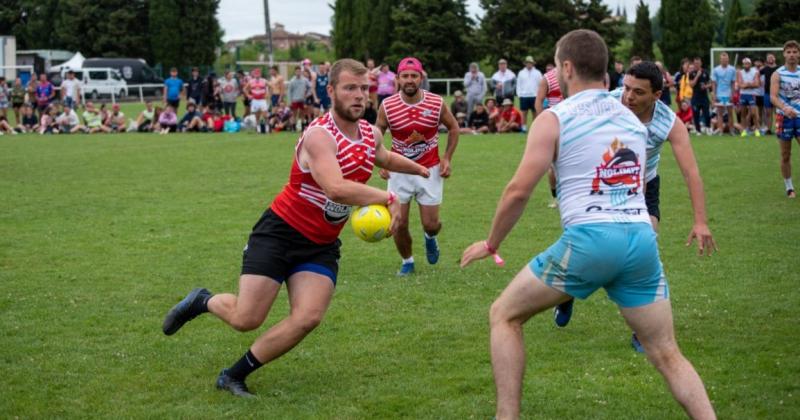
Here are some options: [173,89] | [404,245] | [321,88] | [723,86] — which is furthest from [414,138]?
[173,89]

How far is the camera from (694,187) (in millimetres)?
5785

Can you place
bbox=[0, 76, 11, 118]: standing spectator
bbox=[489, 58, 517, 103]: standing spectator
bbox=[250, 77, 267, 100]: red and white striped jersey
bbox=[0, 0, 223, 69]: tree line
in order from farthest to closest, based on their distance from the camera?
bbox=[0, 0, 223, 69]: tree line
bbox=[0, 76, 11, 118]: standing spectator
bbox=[250, 77, 267, 100]: red and white striped jersey
bbox=[489, 58, 517, 103]: standing spectator

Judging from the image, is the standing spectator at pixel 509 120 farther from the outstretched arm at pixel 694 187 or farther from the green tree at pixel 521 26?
the green tree at pixel 521 26

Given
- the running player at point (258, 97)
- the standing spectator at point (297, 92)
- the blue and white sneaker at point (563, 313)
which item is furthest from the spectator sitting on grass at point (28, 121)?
the blue and white sneaker at point (563, 313)

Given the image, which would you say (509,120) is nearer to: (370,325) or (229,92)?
(229,92)

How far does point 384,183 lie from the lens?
1791cm

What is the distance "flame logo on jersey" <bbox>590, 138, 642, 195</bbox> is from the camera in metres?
4.80

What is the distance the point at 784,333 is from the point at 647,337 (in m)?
3.16

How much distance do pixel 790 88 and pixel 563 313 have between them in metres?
8.14

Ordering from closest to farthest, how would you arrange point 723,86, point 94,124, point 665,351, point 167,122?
point 665,351 < point 723,86 < point 167,122 < point 94,124

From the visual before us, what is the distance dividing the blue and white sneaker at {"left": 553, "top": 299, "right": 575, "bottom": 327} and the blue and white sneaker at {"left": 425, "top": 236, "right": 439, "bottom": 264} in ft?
9.93

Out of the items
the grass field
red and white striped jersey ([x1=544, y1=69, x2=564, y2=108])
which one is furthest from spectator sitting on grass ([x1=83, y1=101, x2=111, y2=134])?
red and white striped jersey ([x1=544, y1=69, x2=564, y2=108])

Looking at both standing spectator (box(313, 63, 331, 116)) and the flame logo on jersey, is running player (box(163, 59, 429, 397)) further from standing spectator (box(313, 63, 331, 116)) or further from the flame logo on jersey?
standing spectator (box(313, 63, 331, 116))

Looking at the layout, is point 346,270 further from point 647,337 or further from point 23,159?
point 23,159
